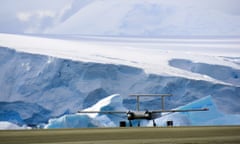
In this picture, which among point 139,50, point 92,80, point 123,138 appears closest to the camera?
point 123,138

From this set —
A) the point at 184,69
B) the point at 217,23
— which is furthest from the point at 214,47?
the point at 184,69

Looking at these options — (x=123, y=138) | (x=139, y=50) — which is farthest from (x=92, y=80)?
(x=123, y=138)

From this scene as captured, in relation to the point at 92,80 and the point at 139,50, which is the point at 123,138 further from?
the point at 139,50

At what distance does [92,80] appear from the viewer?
1514cm

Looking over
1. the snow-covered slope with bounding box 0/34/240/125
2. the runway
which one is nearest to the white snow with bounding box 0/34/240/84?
the snow-covered slope with bounding box 0/34/240/125

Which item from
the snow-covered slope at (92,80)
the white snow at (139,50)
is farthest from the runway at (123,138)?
the white snow at (139,50)

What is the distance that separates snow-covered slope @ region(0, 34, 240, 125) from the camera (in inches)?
592

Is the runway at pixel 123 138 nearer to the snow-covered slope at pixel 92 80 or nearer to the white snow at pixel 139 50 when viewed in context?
the snow-covered slope at pixel 92 80

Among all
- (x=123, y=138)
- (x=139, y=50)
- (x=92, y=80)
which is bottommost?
(x=123, y=138)

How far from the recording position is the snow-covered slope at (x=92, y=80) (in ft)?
49.3

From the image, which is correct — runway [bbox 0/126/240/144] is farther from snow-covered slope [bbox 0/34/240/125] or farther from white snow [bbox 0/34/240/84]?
white snow [bbox 0/34/240/84]

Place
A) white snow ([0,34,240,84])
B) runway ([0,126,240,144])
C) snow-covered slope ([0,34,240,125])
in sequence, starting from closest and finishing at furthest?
runway ([0,126,240,144]) < snow-covered slope ([0,34,240,125]) < white snow ([0,34,240,84])

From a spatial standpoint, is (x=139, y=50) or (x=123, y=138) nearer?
(x=123, y=138)

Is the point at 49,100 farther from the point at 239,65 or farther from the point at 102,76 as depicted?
the point at 239,65
